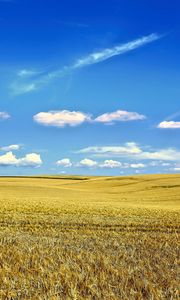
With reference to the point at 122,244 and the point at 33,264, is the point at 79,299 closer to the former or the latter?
the point at 33,264

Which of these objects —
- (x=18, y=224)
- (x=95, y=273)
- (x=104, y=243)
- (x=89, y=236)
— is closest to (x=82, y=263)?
(x=95, y=273)

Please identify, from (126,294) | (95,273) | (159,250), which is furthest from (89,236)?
(126,294)

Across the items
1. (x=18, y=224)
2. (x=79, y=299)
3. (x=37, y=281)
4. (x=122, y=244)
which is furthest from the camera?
(x=18, y=224)

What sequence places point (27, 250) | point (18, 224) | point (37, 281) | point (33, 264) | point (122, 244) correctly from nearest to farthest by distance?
point (37, 281) < point (33, 264) < point (27, 250) < point (122, 244) < point (18, 224)

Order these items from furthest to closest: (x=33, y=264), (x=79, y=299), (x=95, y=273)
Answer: (x=33, y=264)
(x=95, y=273)
(x=79, y=299)

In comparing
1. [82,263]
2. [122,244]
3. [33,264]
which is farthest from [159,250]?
[33,264]

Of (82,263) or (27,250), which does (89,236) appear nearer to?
(27,250)

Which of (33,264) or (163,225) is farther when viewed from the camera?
(163,225)

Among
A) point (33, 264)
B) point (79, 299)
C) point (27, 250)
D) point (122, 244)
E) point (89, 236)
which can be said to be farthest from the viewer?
point (89, 236)

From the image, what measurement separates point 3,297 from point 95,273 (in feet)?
7.47

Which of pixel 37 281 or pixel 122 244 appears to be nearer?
pixel 37 281

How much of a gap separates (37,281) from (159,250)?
5210mm

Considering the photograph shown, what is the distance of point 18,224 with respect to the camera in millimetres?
Result: 20984

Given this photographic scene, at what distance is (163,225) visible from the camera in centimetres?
2203
